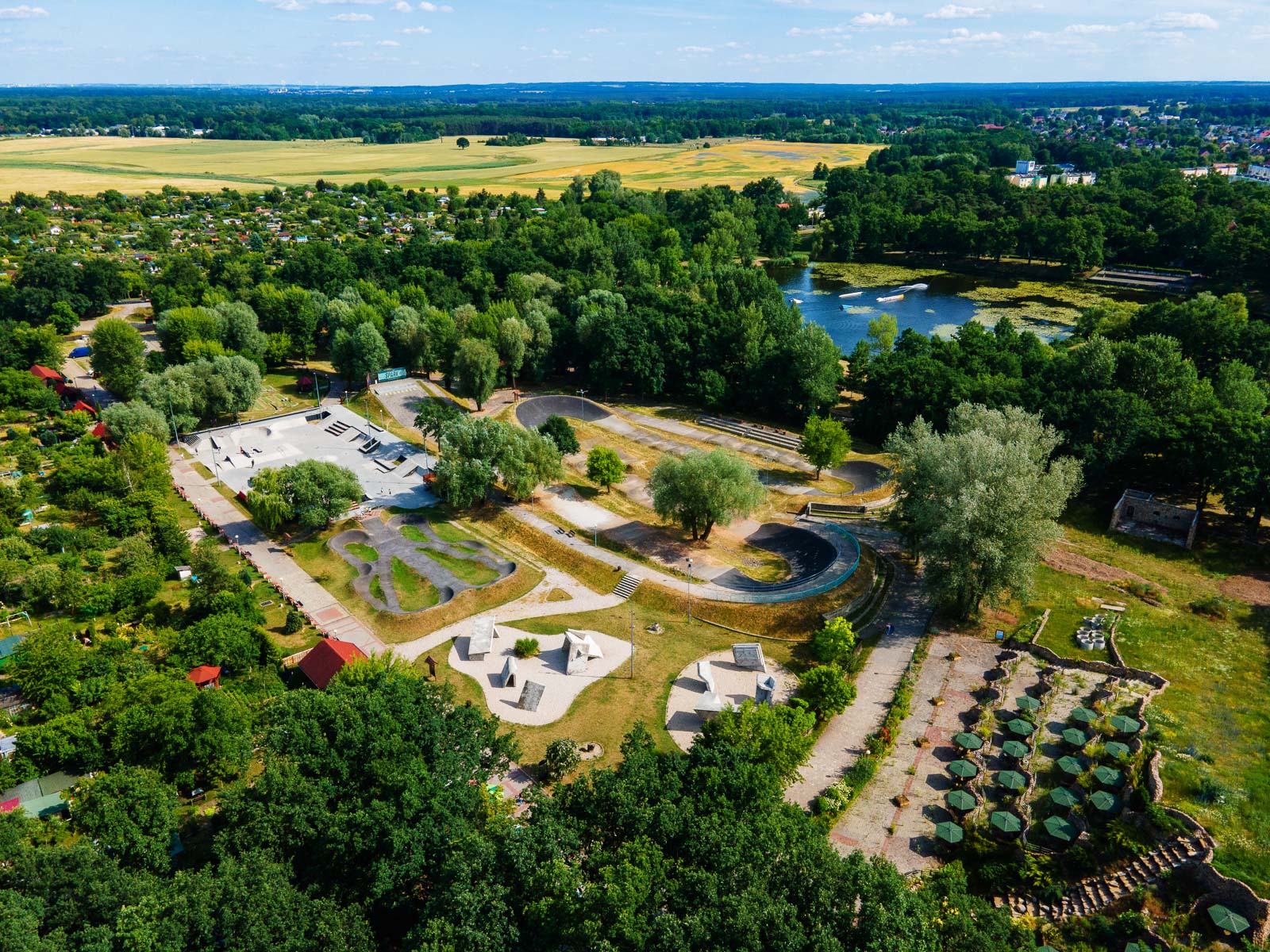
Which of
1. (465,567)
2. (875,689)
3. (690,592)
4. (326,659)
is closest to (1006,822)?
(875,689)

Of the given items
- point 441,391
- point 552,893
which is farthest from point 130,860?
point 441,391

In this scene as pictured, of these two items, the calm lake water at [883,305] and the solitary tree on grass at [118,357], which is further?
the calm lake water at [883,305]

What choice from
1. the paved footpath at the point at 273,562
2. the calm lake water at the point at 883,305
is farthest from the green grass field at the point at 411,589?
the calm lake water at the point at 883,305

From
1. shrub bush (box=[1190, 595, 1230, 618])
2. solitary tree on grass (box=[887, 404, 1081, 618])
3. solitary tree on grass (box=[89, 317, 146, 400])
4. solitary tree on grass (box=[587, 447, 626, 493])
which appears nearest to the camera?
solitary tree on grass (box=[887, 404, 1081, 618])

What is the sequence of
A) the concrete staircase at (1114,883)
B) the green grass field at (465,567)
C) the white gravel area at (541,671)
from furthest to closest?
the green grass field at (465,567)
the white gravel area at (541,671)
the concrete staircase at (1114,883)

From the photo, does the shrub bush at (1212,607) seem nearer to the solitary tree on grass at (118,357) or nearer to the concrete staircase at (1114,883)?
the concrete staircase at (1114,883)

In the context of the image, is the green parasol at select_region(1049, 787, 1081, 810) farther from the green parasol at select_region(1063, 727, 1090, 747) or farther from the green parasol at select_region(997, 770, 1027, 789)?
the green parasol at select_region(1063, 727, 1090, 747)

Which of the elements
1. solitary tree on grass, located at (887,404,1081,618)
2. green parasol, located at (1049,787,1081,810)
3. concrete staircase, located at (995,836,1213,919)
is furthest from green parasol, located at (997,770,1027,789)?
solitary tree on grass, located at (887,404,1081,618)
